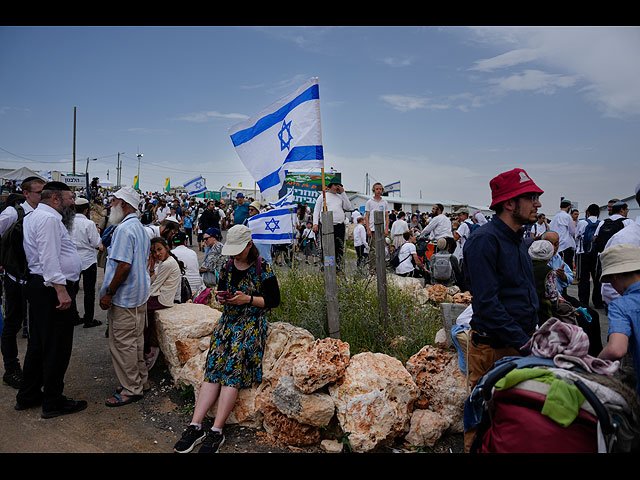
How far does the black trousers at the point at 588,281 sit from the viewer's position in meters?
8.34

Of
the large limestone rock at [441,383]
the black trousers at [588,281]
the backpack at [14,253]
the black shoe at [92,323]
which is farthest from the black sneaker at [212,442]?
the black trousers at [588,281]

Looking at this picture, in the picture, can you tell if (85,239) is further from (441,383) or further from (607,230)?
(607,230)

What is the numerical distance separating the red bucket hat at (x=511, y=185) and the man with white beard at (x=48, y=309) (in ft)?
12.5

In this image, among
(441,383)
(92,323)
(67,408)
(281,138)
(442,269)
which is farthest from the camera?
(442,269)

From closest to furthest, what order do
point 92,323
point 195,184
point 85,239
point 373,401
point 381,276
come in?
point 373,401, point 381,276, point 85,239, point 92,323, point 195,184

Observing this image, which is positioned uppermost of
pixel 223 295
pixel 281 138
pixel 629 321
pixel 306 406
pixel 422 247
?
pixel 281 138

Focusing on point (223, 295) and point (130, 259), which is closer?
point (223, 295)

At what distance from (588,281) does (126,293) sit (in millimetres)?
8939

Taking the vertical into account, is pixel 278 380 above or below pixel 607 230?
below

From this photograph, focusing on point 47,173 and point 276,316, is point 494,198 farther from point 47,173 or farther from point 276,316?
point 47,173

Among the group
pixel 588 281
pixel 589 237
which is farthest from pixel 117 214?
pixel 589 237

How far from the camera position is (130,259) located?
13.5 feet

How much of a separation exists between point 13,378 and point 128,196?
7.93ft
